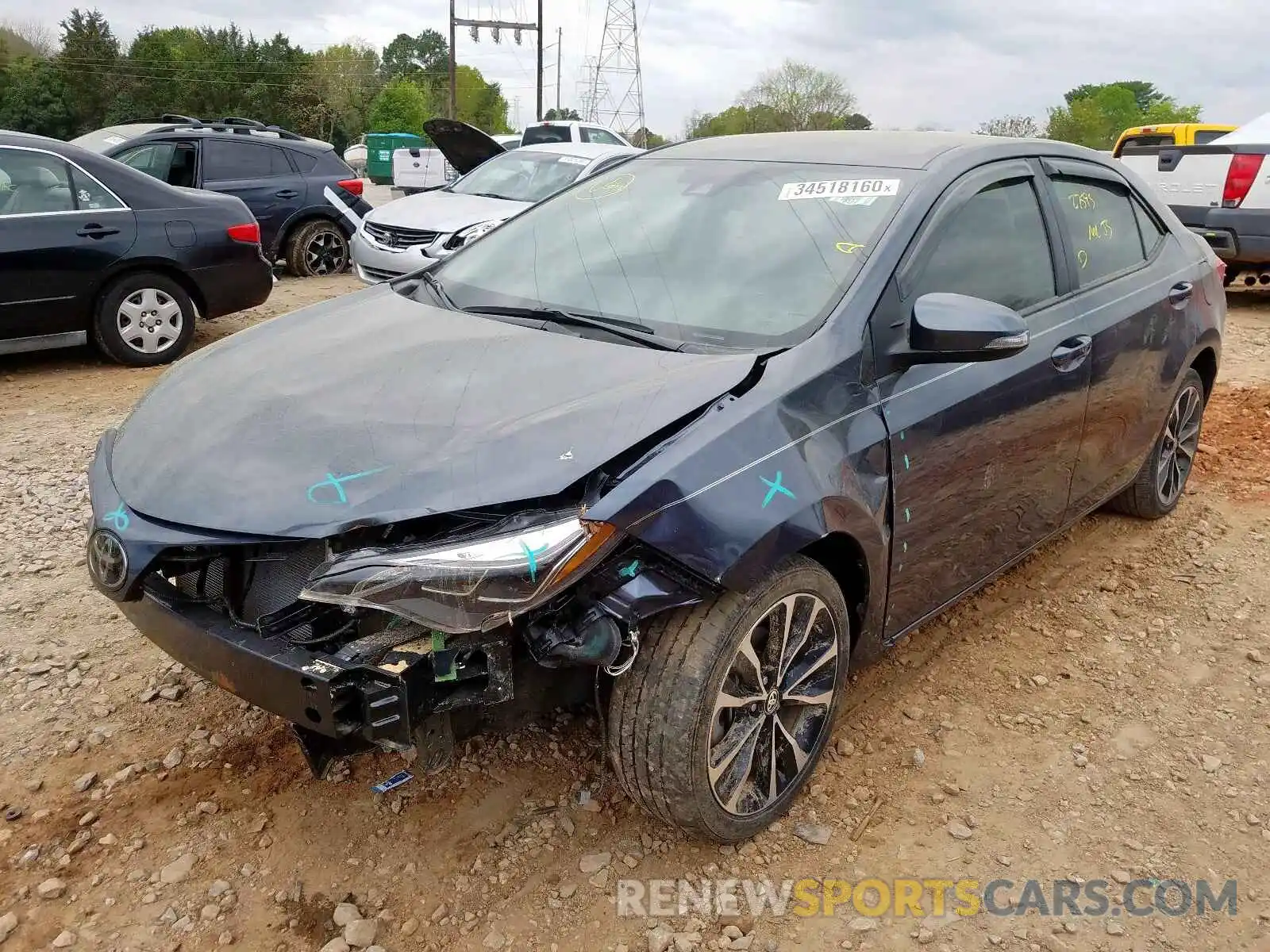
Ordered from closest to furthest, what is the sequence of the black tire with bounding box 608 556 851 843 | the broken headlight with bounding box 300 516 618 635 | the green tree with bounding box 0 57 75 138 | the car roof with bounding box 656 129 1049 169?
1. the broken headlight with bounding box 300 516 618 635
2. the black tire with bounding box 608 556 851 843
3. the car roof with bounding box 656 129 1049 169
4. the green tree with bounding box 0 57 75 138

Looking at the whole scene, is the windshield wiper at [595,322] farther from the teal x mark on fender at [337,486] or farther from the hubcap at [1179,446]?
the hubcap at [1179,446]

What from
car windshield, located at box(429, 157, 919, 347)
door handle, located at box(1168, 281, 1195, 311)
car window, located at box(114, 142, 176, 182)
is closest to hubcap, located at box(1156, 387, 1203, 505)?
door handle, located at box(1168, 281, 1195, 311)

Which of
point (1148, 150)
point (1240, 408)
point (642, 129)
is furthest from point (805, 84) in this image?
point (1240, 408)

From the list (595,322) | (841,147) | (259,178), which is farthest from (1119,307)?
(259,178)

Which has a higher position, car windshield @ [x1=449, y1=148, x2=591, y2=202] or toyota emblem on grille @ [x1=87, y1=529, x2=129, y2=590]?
car windshield @ [x1=449, y1=148, x2=591, y2=202]

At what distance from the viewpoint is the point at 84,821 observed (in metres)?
2.62

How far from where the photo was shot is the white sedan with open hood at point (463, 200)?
8844 mm

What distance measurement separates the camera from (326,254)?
11273 millimetres

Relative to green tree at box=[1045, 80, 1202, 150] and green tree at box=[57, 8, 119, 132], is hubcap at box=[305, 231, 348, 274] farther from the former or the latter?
green tree at box=[57, 8, 119, 132]

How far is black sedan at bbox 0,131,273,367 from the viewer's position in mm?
6367

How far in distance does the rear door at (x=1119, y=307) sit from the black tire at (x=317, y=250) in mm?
8964

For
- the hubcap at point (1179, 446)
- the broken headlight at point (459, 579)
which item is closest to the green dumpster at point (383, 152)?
the hubcap at point (1179, 446)

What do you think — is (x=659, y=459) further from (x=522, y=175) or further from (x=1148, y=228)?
(x=522, y=175)

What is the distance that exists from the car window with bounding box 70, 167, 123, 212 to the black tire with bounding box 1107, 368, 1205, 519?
6.37m
